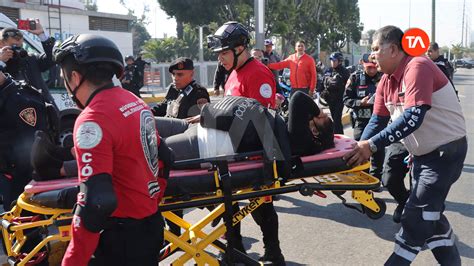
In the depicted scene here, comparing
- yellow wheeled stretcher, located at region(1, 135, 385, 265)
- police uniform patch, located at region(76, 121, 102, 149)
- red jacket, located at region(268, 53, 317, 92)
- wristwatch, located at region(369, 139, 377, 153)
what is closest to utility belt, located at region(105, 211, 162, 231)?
police uniform patch, located at region(76, 121, 102, 149)

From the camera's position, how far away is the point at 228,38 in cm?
415

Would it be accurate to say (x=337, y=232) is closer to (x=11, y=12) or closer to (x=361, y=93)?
(x=361, y=93)

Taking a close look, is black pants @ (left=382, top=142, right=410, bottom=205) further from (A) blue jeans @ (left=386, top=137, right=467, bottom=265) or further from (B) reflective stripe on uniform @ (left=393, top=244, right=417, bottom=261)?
(B) reflective stripe on uniform @ (left=393, top=244, right=417, bottom=261)

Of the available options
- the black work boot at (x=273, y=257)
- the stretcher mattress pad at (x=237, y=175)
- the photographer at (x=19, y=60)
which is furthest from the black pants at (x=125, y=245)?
the photographer at (x=19, y=60)

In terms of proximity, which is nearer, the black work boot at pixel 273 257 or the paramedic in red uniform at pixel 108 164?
the paramedic in red uniform at pixel 108 164

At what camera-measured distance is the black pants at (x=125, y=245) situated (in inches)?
91.8

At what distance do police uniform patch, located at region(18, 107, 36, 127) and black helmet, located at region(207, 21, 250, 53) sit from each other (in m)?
1.52

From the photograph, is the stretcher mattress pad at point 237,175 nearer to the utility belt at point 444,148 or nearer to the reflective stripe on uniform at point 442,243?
the utility belt at point 444,148

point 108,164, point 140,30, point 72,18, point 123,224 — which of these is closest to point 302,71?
point 123,224

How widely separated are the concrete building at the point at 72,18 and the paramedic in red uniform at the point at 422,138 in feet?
65.1

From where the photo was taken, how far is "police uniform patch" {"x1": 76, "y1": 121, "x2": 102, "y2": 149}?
6.70 ft

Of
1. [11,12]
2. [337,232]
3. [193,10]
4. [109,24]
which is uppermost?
[193,10]

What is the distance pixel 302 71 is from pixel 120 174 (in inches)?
315

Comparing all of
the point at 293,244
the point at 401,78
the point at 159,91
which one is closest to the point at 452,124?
the point at 401,78
